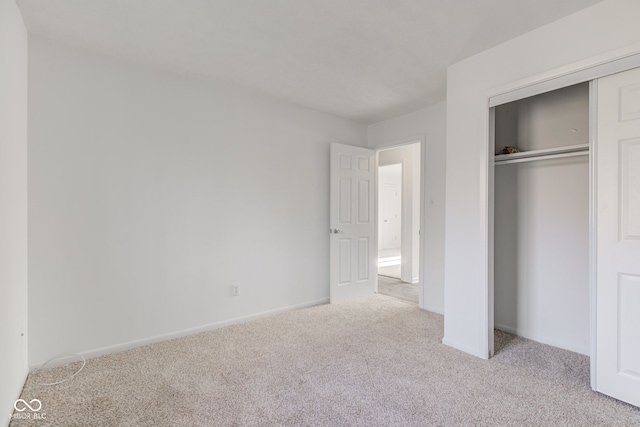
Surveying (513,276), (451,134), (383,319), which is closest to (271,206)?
(383,319)

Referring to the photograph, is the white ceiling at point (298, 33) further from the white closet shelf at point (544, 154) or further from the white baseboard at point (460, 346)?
the white baseboard at point (460, 346)

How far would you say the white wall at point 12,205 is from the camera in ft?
5.64

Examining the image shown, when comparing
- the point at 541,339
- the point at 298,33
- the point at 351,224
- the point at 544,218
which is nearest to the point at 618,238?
the point at 544,218

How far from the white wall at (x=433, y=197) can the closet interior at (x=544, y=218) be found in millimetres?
653

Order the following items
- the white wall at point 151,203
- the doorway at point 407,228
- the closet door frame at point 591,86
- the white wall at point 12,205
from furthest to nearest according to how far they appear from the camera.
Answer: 1. the doorway at point 407,228
2. the white wall at point 151,203
3. the closet door frame at point 591,86
4. the white wall at point 12,205

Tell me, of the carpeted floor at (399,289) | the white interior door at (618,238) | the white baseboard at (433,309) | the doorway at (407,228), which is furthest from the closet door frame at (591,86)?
the doorway at (407,228)

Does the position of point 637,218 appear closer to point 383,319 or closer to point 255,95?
point 383,319

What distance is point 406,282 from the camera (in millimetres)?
5426

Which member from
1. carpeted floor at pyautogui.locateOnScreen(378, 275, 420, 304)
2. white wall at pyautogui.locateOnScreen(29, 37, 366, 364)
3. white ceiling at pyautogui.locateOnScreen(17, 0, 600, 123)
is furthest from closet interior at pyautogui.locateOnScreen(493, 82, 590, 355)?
white wall at pyautogui.locateOnScreen(29, 37, 366, 364)

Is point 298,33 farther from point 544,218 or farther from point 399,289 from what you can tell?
point 399,289

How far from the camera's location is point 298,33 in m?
2.34

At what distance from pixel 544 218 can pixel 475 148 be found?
3.33ft

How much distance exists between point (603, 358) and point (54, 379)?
12.3ft

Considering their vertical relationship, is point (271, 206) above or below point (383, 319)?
above
